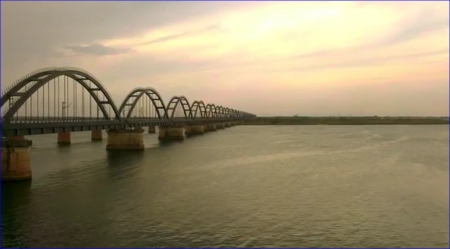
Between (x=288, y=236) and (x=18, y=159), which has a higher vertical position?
(x=18, y=159)

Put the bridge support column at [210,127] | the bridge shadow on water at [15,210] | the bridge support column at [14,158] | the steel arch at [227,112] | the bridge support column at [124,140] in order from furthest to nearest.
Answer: the steel arch at [227,112] < the bridge support column at [210,127] < the bridge support column at [124,140] < the bridge support column at [14,158] < the bridge shadow on water at [15,210]

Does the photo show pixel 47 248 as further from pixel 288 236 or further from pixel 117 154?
pixel 117 154

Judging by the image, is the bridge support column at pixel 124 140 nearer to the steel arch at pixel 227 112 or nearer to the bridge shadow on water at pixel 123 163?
the bridge shadow on water at pixel 123 163

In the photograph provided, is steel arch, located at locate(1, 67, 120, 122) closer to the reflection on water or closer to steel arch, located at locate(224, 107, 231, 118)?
the reflection on water

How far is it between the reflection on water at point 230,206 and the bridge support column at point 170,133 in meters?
42.6

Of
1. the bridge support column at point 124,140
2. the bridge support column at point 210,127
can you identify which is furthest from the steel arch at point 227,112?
the bridge support column at point 124,140

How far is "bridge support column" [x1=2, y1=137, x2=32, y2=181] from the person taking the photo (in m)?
24.7

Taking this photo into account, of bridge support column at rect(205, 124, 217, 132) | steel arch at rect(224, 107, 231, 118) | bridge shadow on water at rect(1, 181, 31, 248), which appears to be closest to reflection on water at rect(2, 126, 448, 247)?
bridge shadow on water at rect(1, 181, 31, 248)

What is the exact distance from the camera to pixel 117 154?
47.3 m

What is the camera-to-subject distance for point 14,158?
25.3m

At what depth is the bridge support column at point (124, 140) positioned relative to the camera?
51312mm

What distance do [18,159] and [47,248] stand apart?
13824mm

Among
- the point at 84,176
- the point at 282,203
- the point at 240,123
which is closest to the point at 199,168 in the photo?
the point at 84,176

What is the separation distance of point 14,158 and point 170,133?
5402cm
